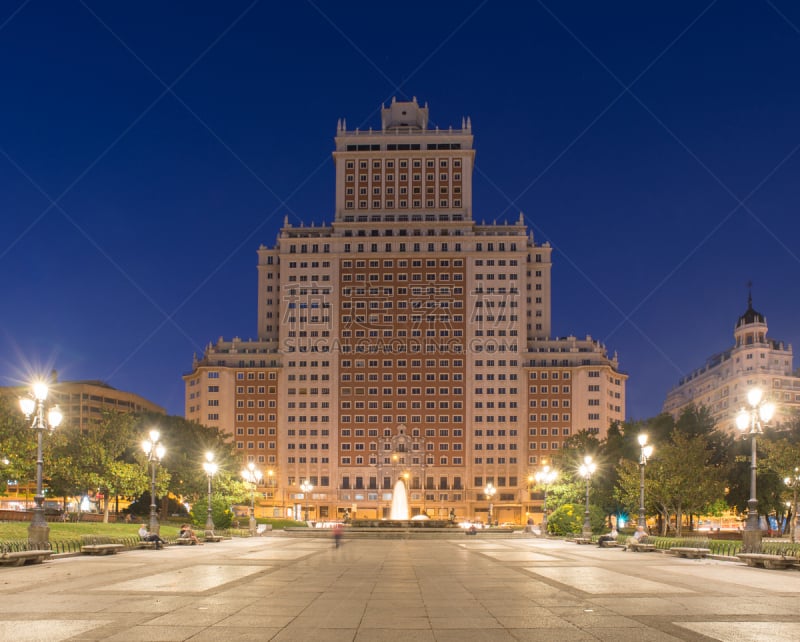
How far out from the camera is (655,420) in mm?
99625

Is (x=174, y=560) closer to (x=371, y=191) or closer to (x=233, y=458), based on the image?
(x=233, y=458)

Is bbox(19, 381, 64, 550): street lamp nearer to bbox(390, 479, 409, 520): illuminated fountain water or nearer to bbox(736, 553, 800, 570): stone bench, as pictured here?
bbox(736, 553, 800, 570): stone bench

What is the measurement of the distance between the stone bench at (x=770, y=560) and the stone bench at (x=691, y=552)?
4149 millimetres

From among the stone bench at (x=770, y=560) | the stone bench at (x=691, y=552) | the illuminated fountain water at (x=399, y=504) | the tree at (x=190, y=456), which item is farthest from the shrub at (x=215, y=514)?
the stone bench at (x=770, y=560)

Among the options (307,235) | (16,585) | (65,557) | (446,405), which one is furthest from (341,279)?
(16,585)

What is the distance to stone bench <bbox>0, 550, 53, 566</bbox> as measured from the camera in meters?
30.8

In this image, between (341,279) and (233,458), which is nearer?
(233,458)

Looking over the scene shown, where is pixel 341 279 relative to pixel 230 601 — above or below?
above

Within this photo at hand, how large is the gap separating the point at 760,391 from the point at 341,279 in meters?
150

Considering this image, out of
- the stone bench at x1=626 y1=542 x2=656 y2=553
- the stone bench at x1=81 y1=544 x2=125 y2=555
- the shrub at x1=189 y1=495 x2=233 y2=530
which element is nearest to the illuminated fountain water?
the shrub at x1=189 y1=495 x2=233 y2=530

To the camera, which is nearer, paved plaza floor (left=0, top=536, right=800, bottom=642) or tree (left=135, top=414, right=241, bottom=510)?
paved plaza floor (left=0, top=536, right=800, bottom=642)

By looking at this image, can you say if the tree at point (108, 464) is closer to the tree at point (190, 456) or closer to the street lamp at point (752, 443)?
the tree at point (190, 456)

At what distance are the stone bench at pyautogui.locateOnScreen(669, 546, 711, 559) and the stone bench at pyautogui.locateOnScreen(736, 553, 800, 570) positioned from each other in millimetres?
4149

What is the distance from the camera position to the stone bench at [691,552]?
3884 cm
